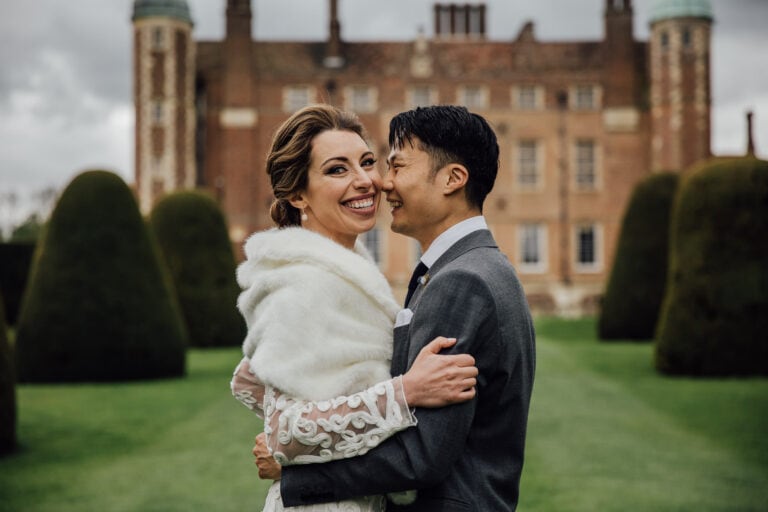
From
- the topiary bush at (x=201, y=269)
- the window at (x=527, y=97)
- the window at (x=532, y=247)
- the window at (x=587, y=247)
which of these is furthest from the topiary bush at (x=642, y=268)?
the window at (x=527, y=97)

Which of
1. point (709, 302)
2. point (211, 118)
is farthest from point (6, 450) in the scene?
point (211, 118)

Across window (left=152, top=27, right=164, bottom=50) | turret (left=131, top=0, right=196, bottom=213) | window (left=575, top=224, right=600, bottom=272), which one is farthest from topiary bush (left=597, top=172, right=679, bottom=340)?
window (left=152, top=27, right=164, bottom=50)

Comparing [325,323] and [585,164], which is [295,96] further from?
[325,323]

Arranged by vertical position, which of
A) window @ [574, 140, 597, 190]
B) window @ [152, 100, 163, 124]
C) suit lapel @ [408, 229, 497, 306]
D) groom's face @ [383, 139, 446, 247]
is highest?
window @ [152, 100, 163, 124]

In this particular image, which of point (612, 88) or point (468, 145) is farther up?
point (612, 88)

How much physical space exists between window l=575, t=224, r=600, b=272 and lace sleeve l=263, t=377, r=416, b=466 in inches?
1143

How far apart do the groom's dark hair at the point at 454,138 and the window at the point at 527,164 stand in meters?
29.2

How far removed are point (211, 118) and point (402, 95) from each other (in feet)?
22.7

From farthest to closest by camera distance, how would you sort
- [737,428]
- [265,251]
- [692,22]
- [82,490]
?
[692,22]
[737,428]
[82,490]
[265,251]

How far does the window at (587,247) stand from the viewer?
99.2ft

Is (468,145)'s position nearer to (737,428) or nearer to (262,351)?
(262,351)

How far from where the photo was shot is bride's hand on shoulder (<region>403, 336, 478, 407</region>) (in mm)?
1814

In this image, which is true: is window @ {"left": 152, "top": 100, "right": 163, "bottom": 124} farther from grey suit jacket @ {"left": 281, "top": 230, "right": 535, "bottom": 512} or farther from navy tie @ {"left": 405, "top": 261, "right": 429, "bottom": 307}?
grey suit jacket @ {"left": 281, "top": 230, "right": 535, "bottom": 512}

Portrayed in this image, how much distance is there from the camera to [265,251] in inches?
83.7
